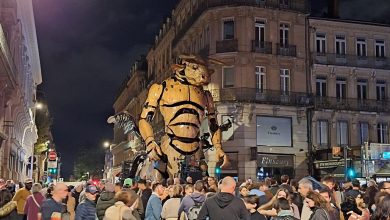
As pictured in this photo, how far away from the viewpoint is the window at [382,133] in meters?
37.4

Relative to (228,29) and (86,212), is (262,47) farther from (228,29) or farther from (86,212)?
(86,212)

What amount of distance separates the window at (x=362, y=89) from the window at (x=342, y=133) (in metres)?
2.53

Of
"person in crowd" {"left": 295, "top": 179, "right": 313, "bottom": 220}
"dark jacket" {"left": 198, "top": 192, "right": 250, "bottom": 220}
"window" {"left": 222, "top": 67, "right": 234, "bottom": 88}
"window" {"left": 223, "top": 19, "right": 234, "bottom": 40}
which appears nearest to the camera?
"dark jacket" {"left": 198, "top": 192, "right": 250, "bottom": 220}

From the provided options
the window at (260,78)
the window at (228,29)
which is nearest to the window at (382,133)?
the window at (260,78)

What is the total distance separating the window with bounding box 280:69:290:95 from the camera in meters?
35.6

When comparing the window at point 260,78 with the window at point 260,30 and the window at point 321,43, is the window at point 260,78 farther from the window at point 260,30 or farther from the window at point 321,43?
the window at point 321,43

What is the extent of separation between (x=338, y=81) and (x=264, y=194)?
99.7 feet

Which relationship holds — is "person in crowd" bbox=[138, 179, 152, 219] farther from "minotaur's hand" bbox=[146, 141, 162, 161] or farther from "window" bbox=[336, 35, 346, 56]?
"window" bbox=[336, 35, 346, 56]

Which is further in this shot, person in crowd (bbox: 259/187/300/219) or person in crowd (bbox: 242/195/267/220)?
person in crowd (bbox: 259/187/300/219)

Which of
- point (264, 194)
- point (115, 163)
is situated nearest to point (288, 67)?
point (264, 194)

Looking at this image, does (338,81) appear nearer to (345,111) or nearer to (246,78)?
(345,111)

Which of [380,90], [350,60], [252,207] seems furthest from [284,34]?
[252,207]

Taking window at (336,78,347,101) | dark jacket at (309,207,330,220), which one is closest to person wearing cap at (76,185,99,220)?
dark jacket at (309,207,330,220)

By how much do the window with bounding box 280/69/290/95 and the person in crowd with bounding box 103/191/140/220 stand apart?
29.6 meters
